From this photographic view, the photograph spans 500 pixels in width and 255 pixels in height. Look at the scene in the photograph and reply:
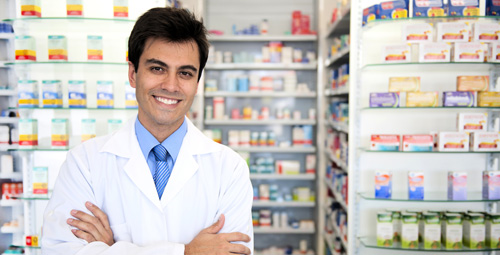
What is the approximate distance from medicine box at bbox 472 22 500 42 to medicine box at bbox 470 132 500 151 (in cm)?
66

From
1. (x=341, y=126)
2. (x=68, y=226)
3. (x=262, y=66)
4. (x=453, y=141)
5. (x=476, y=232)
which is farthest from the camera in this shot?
(x=262, y=66)

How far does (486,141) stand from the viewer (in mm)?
2799

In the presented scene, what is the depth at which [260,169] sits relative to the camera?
16.8ft

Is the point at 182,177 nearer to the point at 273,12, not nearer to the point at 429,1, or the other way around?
the point at 429,1

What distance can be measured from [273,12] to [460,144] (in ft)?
11.0

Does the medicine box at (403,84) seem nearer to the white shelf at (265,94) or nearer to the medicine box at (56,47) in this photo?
the white shelf at (265,94)

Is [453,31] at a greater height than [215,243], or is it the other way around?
[453,31]

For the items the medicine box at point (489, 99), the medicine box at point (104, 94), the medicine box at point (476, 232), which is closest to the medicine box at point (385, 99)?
the medicine box at point (489, 99)

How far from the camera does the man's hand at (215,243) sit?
1.47 m

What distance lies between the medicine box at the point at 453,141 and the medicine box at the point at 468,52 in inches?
20.6

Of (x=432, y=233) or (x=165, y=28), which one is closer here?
(x=165, y=28)

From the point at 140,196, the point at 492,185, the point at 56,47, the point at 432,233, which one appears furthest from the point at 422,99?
the point at 56,47

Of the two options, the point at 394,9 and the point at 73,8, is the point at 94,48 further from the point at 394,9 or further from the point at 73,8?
the point at 394,9

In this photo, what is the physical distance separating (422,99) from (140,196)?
216 centimetres
